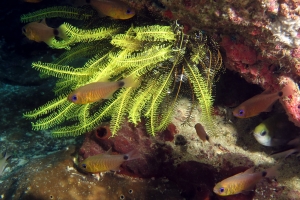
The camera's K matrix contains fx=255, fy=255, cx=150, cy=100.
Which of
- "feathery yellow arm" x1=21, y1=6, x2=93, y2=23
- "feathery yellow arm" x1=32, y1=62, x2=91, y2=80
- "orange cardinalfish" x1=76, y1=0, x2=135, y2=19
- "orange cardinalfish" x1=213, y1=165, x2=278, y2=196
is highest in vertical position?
"orange cardinalfish" x1=76, y1=0, x2=135, y2=19

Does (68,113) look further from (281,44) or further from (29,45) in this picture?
(29,45)

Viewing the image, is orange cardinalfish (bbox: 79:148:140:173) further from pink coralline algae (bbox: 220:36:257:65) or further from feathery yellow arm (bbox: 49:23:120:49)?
pink coralline algae (bbox: 220:36:257:65)

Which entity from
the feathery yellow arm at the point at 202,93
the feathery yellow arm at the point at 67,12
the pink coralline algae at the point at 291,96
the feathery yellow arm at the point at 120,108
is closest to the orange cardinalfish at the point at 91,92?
the feathery yellow arm at the point at 120,108

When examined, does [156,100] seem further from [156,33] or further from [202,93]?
[156,33]

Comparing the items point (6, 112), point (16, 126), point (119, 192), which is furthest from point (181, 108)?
point (6, 112)

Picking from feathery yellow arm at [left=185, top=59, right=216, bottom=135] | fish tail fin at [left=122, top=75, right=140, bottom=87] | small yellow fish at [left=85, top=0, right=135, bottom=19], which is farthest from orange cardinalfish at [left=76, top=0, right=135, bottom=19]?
feathery yellow arm at [left=185, top=59, right=216, bottom=135]
